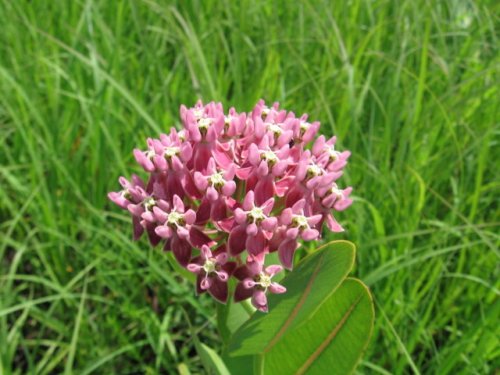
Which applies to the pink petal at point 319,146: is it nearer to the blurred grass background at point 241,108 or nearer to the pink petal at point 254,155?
the pink petal at point 254,155

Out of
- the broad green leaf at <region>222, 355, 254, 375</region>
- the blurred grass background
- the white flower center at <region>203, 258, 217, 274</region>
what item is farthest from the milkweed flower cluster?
the blurred grass background

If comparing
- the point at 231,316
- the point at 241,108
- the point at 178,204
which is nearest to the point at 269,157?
the point at 178,204

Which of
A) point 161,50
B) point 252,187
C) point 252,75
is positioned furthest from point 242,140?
point 161,50

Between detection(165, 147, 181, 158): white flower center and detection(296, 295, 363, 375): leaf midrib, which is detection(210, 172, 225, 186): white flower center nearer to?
detection(165, 147, 181, 158): white flower center

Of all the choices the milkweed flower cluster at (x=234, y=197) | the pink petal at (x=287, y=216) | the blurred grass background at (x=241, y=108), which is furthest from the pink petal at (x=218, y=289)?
the blurred grass background at (x=241, y=108)

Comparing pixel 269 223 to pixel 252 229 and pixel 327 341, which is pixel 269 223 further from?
pixel 327 341

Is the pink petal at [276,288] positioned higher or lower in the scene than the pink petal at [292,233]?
lower

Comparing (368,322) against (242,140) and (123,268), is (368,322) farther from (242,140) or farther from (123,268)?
(123,268)
